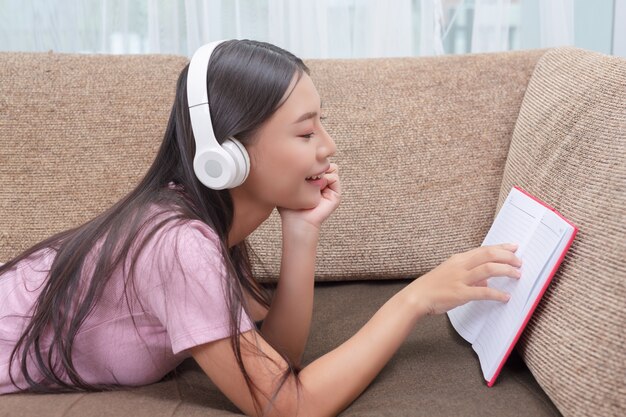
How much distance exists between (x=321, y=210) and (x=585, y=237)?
0.41 metres

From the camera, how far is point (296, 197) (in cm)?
101

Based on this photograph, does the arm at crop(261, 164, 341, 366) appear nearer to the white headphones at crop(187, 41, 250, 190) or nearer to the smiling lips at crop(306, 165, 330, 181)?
the smiling lips at crop(306, 165, 330, 181)

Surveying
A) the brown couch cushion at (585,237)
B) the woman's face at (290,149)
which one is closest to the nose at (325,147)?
the woman's face at (290,149)

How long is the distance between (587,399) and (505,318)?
0.18 metres

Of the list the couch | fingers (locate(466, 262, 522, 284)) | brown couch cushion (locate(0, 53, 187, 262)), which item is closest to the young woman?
fingers (locate(466, 262, 522, 284))

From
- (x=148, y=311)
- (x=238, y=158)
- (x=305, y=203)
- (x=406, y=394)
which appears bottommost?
(x=406, y=394)

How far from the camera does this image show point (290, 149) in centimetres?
95

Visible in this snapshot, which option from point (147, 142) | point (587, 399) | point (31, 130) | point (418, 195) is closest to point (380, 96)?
point (418, 195)

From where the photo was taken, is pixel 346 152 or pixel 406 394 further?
pixel 346 152

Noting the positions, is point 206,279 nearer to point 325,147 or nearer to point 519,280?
point 325,147

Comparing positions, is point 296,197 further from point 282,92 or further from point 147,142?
point 147,142

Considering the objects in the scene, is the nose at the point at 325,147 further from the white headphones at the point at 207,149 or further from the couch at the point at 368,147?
the couch at the point at 368,147

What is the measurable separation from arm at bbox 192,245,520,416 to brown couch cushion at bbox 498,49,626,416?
0.09m

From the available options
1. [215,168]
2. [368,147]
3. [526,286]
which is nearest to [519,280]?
[526,286]
